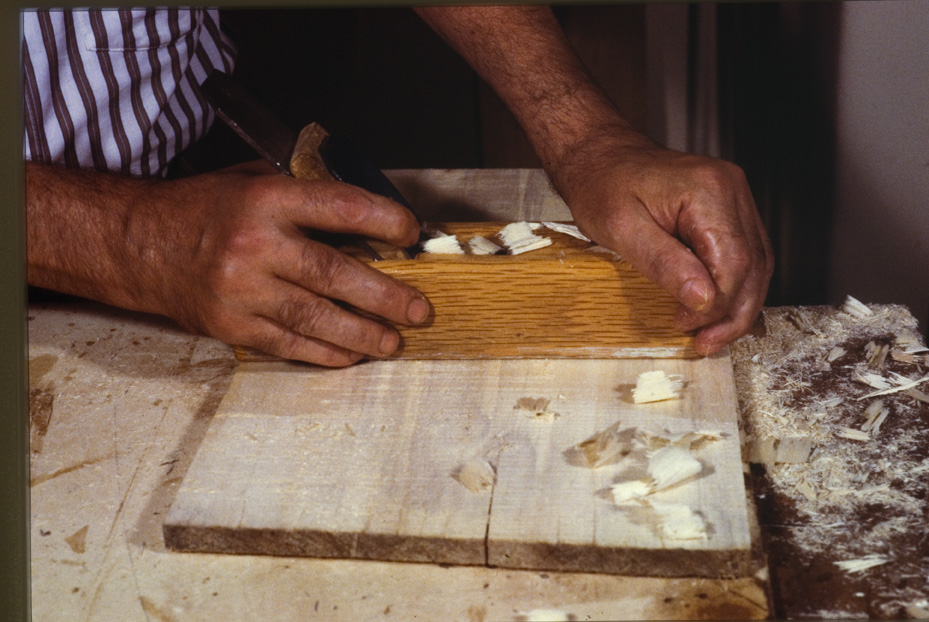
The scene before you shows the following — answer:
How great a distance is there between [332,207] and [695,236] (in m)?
0.47

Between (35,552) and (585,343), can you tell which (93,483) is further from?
(585,343)

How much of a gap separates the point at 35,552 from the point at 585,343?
0.70 meters

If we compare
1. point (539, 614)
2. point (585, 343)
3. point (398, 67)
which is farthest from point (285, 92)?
point (539, 614)

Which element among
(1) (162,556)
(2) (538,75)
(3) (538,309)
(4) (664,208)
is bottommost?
(1) (162,556)

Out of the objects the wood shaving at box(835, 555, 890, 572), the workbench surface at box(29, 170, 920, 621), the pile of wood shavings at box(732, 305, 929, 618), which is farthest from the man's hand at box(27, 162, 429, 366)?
the wood shaving at box(835, 555, 890, 572)

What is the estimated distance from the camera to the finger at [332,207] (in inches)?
46.1

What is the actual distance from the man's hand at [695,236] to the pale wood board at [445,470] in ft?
0.26

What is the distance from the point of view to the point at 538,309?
3.89 feet

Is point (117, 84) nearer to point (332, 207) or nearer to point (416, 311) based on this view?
point (332, 207)

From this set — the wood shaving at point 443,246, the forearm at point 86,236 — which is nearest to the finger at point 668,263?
the wood shaving at point 443,246

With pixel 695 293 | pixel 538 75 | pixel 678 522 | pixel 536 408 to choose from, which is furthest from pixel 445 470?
pixel 538 75

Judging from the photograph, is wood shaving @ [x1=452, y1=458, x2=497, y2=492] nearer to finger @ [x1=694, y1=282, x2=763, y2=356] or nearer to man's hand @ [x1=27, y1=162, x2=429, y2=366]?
man's hand @ [x1=27, y1=162, x2=429, y2=366]

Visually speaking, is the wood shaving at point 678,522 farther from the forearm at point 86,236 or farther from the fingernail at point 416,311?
the forearm at point 86,236

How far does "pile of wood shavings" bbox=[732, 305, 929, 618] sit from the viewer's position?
880 millimetres
